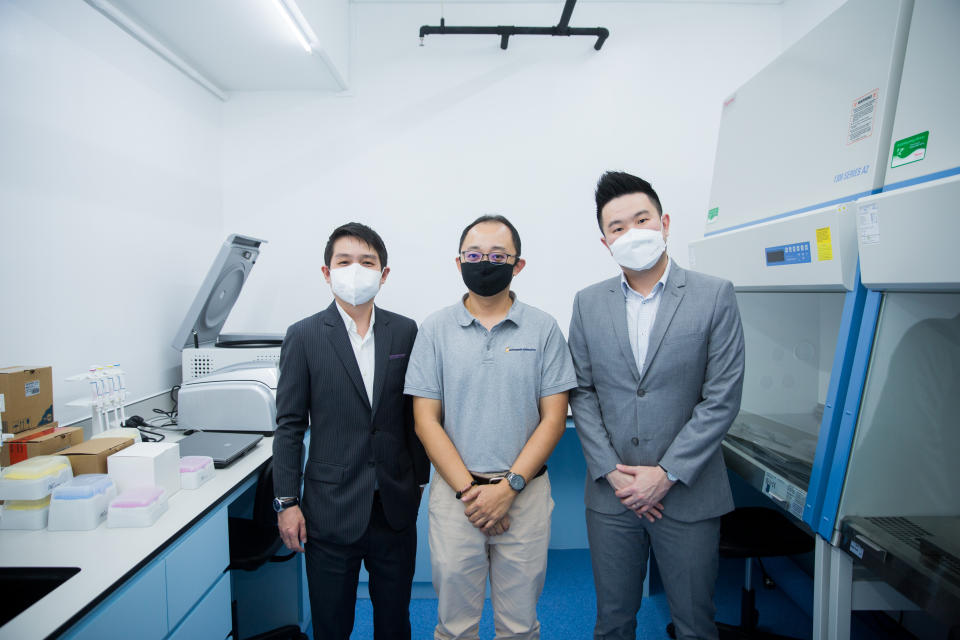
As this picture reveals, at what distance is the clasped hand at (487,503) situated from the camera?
1.24 m

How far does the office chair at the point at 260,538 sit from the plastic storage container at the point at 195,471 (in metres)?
0.20

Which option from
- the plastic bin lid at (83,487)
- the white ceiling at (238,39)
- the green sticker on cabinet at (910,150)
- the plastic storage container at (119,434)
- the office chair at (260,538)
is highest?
the white ceiling at (238,39)

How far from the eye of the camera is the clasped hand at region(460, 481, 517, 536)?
1244 mm

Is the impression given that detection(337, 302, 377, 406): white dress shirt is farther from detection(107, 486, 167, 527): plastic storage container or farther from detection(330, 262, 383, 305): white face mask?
detection(107, 486, 167, 527): plastic storage container

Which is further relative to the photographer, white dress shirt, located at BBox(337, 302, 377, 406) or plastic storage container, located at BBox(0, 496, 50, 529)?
white dress shirt, located at BBox(337, 302, 377, 406)

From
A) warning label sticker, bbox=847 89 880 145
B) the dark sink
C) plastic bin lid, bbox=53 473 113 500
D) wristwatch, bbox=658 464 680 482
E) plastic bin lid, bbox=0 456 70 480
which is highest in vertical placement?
warning label sticker, bbox=847 89 880 145

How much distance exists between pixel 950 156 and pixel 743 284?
70 centimetres

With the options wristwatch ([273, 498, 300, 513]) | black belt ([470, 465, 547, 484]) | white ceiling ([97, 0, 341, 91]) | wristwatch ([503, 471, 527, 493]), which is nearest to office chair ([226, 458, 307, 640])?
wristwatch ([273, 498, 300, 513])

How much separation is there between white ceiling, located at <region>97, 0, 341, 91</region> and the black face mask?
5.27ft

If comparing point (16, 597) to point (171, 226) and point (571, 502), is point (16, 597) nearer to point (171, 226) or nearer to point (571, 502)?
point (171, 226)

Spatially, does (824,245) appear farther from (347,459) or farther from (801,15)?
(801,15)

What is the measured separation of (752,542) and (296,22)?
9.78 feet

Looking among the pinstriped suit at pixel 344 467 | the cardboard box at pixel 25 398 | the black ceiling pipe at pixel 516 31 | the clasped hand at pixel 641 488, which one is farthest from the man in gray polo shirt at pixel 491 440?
the black ceiling pipe at pixel 516 31

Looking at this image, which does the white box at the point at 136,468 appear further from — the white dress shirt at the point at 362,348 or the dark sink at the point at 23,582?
the white dress shirt at the point at 362,348
